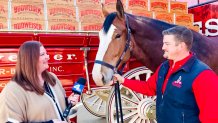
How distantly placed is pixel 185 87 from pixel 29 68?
1.01 meters

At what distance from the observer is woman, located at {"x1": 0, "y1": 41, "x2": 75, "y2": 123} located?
1992mm

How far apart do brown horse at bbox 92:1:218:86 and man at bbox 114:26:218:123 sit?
90cm

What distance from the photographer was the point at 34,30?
3553 millimetres

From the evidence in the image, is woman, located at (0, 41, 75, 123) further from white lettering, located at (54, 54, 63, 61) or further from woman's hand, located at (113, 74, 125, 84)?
white lettering, located at (54, 54, 63, 61)

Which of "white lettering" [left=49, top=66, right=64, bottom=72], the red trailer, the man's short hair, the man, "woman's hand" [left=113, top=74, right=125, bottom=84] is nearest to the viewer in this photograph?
the man

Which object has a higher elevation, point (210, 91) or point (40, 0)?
point (40, 0)

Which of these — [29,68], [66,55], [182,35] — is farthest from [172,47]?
[66,55]

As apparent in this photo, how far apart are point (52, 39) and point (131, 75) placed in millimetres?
991

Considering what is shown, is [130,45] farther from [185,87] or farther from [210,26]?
[210,26]

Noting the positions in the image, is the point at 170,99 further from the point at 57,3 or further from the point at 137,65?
the point at 57,3

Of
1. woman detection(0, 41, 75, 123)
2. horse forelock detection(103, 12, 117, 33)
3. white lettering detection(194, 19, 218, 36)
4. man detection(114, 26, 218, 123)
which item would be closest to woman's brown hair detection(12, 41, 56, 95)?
woman detection(0, 41, 75, 123)

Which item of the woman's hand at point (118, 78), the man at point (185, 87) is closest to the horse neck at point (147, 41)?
the woman's hand at point (118, 78)

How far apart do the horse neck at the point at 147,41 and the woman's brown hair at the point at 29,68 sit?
1299 millimetres

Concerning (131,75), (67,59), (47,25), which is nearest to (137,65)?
(131,75)
